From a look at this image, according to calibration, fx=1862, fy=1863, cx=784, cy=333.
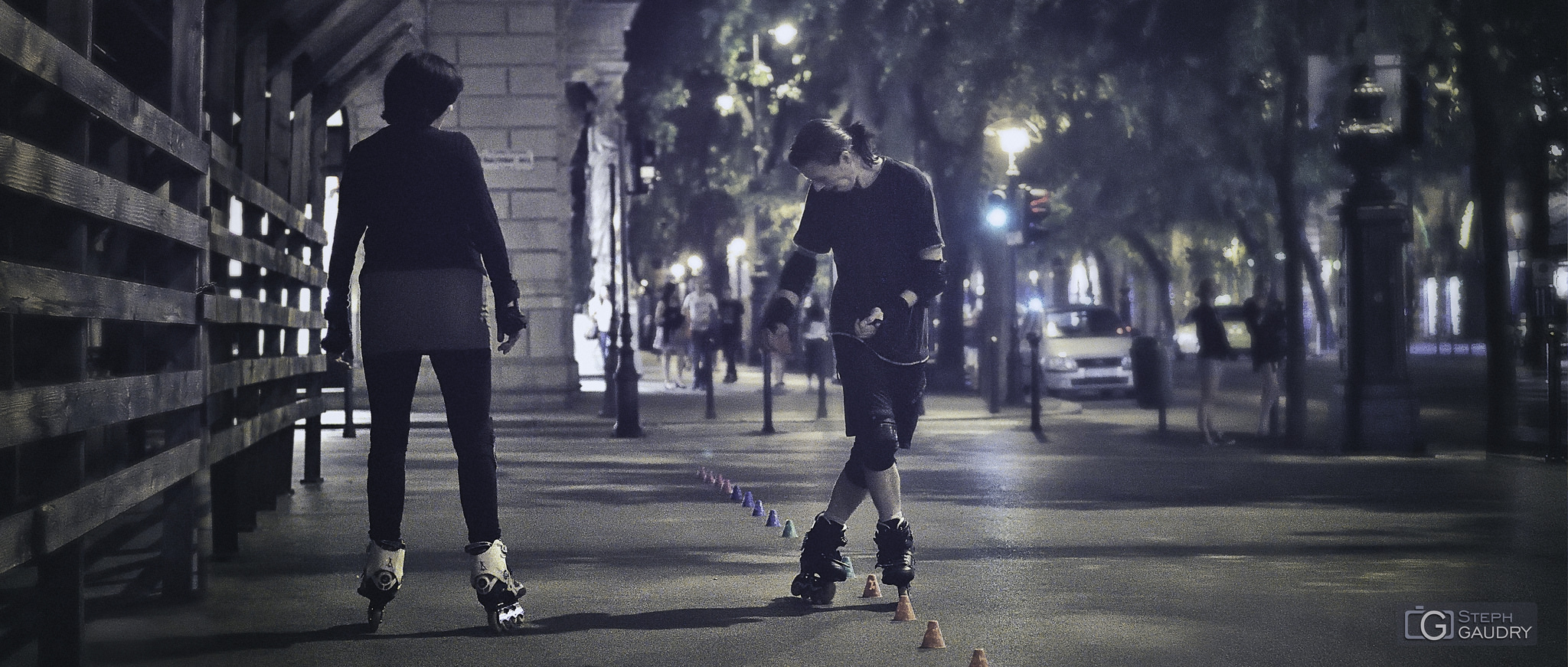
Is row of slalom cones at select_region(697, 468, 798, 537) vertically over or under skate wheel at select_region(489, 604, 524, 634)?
over

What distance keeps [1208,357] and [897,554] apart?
10742 mm

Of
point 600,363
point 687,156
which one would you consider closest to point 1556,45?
point 600,363

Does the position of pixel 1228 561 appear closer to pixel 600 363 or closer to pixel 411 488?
pixel 411 488

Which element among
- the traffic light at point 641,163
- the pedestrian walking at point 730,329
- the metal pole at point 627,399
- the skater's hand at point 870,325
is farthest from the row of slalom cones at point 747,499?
the pedestrian walking at point 730,329

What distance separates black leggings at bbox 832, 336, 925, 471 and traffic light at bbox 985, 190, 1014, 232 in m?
15.4

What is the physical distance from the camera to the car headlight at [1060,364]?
2767 centimetres

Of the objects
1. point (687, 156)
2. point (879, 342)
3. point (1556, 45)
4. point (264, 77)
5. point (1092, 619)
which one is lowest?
point (1092, 619)

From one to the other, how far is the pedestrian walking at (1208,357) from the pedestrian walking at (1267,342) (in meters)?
0.32

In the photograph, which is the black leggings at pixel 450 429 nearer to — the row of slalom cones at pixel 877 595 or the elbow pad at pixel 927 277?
the row of slalom cones at pixel 877 595

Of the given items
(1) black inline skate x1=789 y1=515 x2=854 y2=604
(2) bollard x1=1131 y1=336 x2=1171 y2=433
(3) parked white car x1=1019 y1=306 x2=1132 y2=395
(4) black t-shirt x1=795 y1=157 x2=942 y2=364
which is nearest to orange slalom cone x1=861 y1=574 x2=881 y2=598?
(1) black inline skate x1=789 y1=515 x2=854 y2=604

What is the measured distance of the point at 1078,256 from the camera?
66.4 m

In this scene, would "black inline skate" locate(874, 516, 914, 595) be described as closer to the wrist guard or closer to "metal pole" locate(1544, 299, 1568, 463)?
the wrist guard

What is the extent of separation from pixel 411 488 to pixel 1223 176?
1157 inches

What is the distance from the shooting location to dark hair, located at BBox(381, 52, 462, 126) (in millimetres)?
6707
